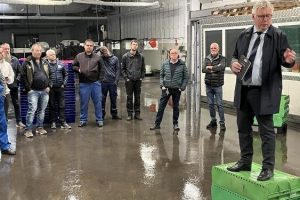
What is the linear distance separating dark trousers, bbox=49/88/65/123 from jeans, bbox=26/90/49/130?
38 cm

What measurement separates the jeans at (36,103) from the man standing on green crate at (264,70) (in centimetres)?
416

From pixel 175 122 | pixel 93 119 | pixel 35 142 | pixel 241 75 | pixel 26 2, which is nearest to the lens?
pixel 241 75

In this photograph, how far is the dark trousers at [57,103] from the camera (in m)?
6.81

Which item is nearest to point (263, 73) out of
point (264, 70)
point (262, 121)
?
point (264, 70)

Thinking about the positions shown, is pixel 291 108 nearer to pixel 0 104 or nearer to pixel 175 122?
pixel 175 122

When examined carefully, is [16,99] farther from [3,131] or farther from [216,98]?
[216,98]

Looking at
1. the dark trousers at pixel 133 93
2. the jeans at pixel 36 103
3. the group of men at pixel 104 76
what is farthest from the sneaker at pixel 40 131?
the dark trousers at pixel 133 93

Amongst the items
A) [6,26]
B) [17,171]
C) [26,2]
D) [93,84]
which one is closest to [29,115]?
[93,84]

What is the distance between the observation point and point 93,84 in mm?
6949

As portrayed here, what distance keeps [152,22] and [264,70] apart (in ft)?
43.3

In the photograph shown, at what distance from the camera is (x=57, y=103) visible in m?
6.95

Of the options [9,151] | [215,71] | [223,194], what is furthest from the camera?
[215,71]

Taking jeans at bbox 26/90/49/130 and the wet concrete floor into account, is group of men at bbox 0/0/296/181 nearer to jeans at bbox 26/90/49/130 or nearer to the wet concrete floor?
jeans at bbox 26/90/49/130

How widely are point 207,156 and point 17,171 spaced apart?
7.97ft
